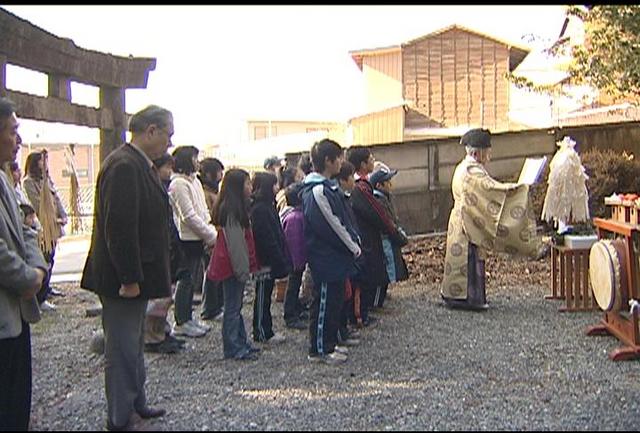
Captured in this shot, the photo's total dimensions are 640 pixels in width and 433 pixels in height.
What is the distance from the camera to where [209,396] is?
4.27 metres

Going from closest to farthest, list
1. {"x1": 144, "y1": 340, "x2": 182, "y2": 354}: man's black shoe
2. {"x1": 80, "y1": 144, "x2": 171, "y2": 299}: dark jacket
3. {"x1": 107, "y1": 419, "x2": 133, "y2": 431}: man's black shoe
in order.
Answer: {"x1": 80, "y1": 144, "x2": 171, "y2": 299}: dark jacket
{"x1": 107, "y1": 419, "x2": 133, "y2": 431}: man's black shoe
{"x1": 144, "y1": 340, "x2": 182, "y2": 354}: man's black shoe

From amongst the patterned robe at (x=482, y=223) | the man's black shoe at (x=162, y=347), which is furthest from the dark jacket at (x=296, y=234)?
the patterned robe at (x=482, y=223)

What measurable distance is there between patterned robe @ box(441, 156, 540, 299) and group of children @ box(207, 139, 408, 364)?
3.49 ft

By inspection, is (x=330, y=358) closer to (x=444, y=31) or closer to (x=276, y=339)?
(x=276, y=339)

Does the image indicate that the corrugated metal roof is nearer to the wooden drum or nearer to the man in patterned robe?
the man in patterned robe

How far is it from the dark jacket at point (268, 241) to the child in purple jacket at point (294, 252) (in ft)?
2.62

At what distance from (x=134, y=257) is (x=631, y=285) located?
12.5 feet

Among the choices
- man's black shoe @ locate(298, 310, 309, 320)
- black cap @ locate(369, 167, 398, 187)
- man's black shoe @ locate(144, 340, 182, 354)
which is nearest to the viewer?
man's black shoe @ locate(144, 340, 182, 354)

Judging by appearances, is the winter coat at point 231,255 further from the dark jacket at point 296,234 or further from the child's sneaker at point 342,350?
the dark jacket at point 296,234

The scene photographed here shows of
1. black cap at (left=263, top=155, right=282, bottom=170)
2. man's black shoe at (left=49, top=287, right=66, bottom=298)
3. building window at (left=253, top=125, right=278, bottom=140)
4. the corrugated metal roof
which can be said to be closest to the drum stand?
black cap at (left=263, top=155, right=282, bottom=170)

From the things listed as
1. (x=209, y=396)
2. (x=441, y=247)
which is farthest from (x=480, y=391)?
(x=441, y=247)

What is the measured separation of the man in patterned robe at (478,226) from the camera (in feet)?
23.2

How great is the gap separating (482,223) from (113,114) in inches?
161

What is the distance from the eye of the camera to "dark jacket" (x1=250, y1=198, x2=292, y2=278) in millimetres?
5492
